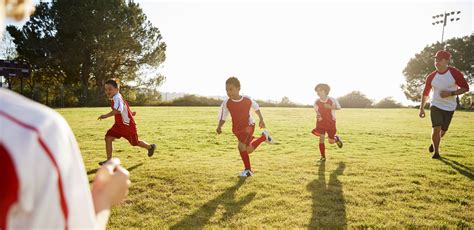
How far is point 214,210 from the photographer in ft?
14.7

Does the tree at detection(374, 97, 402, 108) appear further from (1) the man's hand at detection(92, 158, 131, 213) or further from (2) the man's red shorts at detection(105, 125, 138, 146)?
(1) the man's hand at detection(92, 158, 131, 213)

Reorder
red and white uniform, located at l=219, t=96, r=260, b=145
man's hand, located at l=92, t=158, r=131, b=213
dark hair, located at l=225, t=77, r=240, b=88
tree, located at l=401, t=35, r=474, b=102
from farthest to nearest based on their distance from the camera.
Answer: tree, located at l=401, t=35, r=474, b=102 → red and white uniform, located at l=219, t=96, r=260, b=145 → dark hair, located at l=225, t=77, r=240, b=88 → man's hand, located at l=92, t=158, r=131, b=213

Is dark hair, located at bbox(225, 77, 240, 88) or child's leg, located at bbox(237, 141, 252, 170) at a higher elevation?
dark hair, located at bbox(225, 77, 240, 88)

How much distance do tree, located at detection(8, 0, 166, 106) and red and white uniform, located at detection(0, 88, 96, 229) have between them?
3987cm

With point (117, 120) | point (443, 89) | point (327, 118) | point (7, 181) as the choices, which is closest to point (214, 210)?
point (117, 120)

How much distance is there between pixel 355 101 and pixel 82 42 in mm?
34989

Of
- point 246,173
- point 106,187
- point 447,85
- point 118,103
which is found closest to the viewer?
point 106,187

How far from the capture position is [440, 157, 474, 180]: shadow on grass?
6400 mm

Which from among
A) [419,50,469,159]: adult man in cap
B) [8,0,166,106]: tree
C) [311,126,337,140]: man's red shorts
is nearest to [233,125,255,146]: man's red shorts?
[311,126,337,140]: man's red shorts

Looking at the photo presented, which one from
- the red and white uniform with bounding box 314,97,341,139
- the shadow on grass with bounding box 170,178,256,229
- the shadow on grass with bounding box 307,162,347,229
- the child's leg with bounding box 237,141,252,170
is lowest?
the shadow on grass with bounding box 170,178,256,229

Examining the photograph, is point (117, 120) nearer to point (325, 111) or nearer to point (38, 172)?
point (325, 111)

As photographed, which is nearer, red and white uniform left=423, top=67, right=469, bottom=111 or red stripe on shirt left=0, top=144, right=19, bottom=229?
red stripe on shirt left=0, top=144, right=19, bottom=229

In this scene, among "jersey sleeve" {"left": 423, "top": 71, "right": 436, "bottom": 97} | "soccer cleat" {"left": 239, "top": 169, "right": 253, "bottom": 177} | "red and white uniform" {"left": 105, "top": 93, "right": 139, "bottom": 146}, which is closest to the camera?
"soccer cleat" {"left": 239, "top": 169, "right": 253, "bottom": 177}

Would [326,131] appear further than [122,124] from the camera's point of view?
Yes
